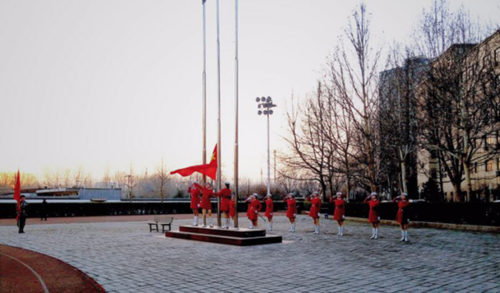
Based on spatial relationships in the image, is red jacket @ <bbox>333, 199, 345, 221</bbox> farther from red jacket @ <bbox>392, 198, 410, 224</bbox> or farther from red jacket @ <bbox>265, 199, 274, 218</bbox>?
red jacket @ <bbox>265, 199, 274, 218</bbox>

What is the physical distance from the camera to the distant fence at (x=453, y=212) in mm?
21547

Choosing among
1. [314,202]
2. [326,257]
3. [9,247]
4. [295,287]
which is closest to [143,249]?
[9,247]

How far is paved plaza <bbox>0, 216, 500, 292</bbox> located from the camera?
8.56 m

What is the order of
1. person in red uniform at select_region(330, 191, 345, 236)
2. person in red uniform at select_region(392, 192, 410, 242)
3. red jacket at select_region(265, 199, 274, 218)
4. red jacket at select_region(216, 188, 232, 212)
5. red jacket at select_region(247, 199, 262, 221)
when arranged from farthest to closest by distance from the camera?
red jacket at select_region(265, 199, 274, 218)
person in red uniform at select_region(330, 191, 345, 236)
red jacket at select_region(247, 199, 262, 221)
red jacket at select_region(216, 188, 232, 212)
person in red uniform at select_region(392, 192, 410, 242)

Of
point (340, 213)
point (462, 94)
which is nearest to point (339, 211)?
point (340, 213)

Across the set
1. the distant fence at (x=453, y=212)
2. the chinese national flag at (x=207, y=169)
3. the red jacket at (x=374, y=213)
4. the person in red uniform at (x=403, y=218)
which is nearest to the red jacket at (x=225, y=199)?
the chinese national flag at (x=207, y=169)

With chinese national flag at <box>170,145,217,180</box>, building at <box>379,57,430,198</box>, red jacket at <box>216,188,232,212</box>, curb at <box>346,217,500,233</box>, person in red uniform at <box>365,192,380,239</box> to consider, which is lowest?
curb at <box>346,217,500,233</box>

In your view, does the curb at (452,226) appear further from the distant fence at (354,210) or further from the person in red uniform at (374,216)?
the person in red uniform at (374,216)

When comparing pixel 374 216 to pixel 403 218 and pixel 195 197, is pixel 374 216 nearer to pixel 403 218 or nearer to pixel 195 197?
pixel 403 218

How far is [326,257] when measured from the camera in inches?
488

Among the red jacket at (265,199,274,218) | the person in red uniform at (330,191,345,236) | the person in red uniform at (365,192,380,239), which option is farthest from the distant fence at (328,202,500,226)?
the red jacket at (265,199,274,218)

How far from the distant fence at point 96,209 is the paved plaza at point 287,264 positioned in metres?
20.9

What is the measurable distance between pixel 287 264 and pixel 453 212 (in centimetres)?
1609

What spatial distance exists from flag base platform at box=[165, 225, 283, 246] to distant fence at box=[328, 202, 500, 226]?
856cm
